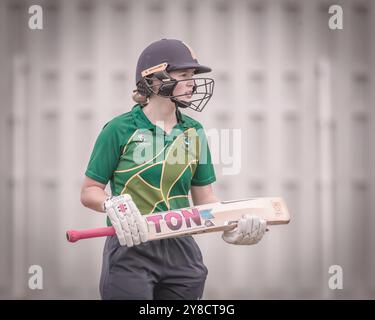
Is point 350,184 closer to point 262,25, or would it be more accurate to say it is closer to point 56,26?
point 262,25

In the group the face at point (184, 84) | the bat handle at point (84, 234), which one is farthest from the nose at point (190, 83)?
the bat handle at point (84, 234)

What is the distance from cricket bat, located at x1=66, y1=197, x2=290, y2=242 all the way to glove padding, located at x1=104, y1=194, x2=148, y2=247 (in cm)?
4

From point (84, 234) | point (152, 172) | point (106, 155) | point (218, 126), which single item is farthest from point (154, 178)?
point (218, 126)

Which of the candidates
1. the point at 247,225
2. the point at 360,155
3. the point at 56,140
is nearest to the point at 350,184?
the point at 360,155

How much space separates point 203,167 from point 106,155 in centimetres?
39

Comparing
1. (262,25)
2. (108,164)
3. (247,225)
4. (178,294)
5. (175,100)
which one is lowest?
(178,294)

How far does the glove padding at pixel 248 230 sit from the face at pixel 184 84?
1.59ft

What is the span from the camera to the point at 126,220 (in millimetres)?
2367

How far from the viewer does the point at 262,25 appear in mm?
4703

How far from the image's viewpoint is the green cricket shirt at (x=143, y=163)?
251 centimetres

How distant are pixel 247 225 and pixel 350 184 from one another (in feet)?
7.68

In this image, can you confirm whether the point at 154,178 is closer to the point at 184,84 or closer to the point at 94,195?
the point at 94,195

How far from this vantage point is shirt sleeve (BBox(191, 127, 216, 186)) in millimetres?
2684

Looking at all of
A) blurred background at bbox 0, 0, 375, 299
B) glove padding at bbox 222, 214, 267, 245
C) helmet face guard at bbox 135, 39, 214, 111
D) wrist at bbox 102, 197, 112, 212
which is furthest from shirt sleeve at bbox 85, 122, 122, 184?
blurred background at bbox 0, 0, 375, 299
